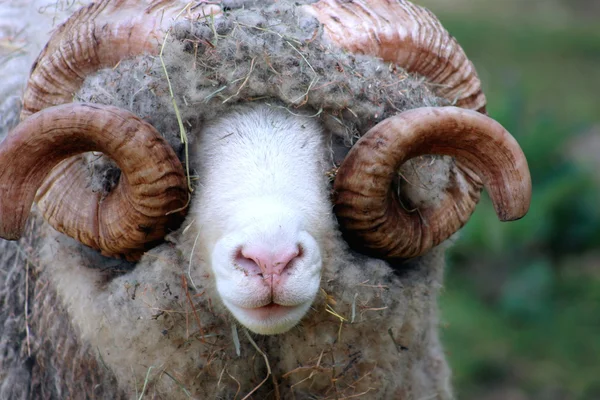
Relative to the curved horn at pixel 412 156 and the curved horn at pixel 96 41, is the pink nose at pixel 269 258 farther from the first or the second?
the curved horn at pixel 96 41

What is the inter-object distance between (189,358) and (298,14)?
1.25 metres

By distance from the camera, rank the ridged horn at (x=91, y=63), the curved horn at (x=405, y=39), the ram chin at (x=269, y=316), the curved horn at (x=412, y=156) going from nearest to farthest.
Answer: the ram chin at (x=269, y=316), the curved horn at (x=412, y=156), the ridged horn at (x=91, y=63), the curved horn at (x=405, y=39)

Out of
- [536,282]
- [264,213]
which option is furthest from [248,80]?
[536,282]

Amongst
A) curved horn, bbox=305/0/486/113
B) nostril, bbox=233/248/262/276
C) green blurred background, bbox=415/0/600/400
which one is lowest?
green blurred background, bbox=415/0/600/400

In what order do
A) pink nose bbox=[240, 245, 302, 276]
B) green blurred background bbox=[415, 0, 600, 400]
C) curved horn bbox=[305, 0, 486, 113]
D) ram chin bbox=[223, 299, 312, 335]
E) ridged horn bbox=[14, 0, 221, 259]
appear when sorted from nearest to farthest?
pink nose bbox=[240, 245, 302, 276]
ram chin bbox=[223, 299, 312, 335]
ridged horn bbox=[14, 0, 221, 259]
curved horn bbox=[305, 0, 486, 113]
green blurred background bbox=[415, 0, 600, 400]

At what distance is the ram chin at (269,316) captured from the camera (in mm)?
2326

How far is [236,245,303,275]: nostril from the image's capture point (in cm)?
222

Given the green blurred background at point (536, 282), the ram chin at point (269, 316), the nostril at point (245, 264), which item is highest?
the nostril at point (245, 264)

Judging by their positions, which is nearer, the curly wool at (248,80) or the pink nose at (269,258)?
the pink nose at (269,258)

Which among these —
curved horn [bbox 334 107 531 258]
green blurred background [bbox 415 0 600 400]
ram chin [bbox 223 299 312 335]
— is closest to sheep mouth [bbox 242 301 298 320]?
ram chin [bbox 223 299 312 335]

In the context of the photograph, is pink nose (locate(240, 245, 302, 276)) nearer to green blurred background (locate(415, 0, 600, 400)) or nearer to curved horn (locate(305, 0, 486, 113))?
curved horn (locate(305, 0, 486, 113))

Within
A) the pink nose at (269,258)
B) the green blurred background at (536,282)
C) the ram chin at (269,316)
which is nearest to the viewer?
the pink nose at (269,258)

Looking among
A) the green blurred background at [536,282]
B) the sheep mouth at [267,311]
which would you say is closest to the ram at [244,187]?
the sheep mouth at [267,311]

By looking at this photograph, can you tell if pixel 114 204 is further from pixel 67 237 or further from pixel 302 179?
pixel 302 179
